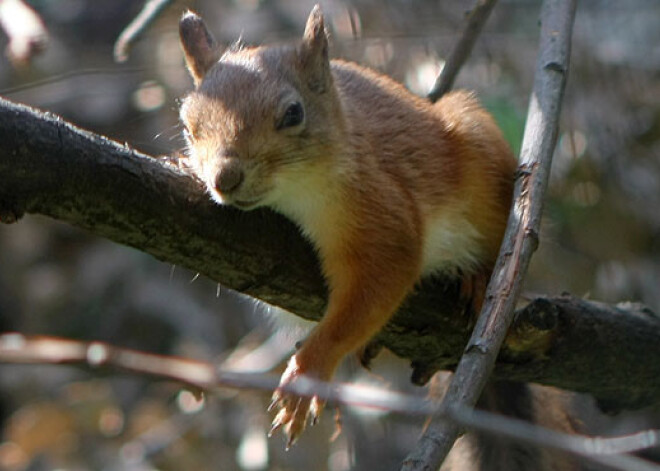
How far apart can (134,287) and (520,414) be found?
3.07 meters

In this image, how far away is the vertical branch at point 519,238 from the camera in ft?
5.15

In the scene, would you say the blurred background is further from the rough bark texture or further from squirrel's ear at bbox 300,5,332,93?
squirrel's ear at bbox 300,5,332,93

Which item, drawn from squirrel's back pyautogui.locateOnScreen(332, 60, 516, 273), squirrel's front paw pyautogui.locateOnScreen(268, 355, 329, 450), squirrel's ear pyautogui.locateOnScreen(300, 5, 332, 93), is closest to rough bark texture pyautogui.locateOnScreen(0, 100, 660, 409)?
squirrel's back pyautogui.locateOnScreen(332, 60, 516, 273)

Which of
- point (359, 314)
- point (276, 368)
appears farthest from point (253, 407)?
point (359, 314)

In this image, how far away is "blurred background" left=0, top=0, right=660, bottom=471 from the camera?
13.7ft

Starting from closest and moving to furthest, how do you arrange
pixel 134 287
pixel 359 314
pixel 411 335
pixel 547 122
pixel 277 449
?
pixel 547 122
pixel 359 314
pixel 411 335
pixel 277 449
pixel 134 287

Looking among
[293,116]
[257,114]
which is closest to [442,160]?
[293,116]

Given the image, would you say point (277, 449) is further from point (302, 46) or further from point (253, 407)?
point (302, 46)

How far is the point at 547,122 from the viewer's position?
234 cm

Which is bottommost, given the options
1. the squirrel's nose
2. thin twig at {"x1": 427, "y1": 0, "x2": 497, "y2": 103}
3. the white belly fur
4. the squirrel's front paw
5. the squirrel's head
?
the squirrel's front paw

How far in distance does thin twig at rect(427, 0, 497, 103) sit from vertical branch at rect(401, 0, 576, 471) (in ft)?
1.20

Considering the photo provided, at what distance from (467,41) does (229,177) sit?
1.27 meters

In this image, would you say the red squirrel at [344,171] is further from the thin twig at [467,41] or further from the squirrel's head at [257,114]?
the thin twig at [467,41]

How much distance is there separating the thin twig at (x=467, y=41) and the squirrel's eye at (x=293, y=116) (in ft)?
2.74
